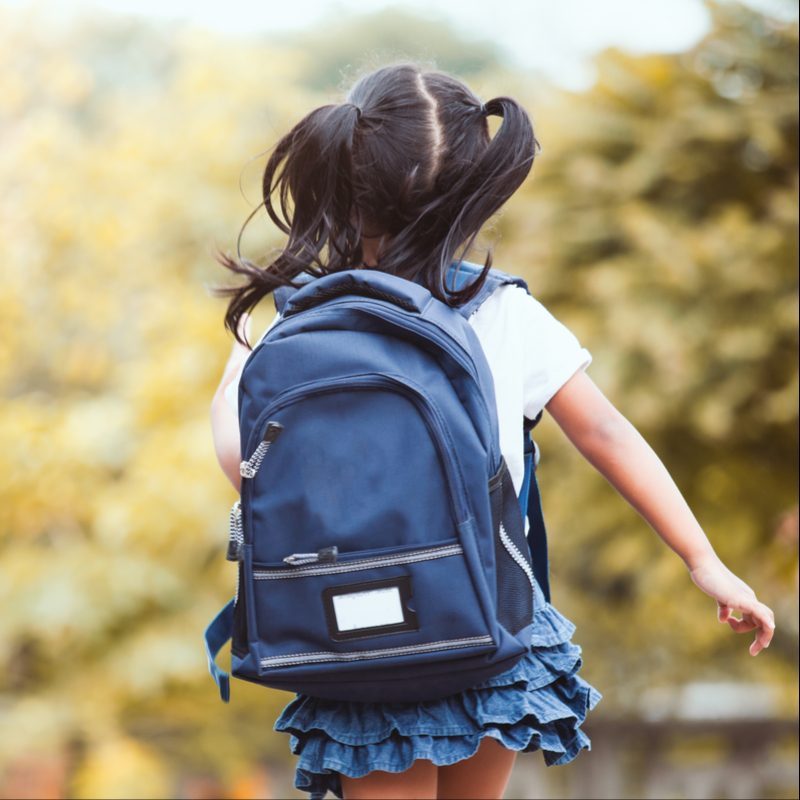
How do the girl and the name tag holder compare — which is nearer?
the name tag holder

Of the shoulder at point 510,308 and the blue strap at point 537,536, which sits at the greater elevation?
the shoulder at point 510,308

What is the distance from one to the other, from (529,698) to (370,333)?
1.45 ft

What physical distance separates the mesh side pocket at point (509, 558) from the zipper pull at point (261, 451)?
0.23m

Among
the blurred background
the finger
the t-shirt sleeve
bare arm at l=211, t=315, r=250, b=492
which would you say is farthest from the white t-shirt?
the blurred background

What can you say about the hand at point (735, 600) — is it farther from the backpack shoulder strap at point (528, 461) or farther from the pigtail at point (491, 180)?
the pigtail at point (491, 180)

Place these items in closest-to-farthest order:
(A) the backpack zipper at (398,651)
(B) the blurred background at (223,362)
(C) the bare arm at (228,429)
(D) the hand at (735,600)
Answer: (A) the backpack zipper at (398,651)
(D) the hand at (735,600)
(C) the bare arm at (228,429)
(B) the blurred background at (223,362)

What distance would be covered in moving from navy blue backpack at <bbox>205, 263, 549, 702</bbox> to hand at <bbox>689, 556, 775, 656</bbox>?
24 centimetres

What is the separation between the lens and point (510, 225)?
2.60 m

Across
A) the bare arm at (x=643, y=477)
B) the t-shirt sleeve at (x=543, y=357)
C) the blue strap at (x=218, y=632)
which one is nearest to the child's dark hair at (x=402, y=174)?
the t-shirt sleeve at (x=543, y=357)

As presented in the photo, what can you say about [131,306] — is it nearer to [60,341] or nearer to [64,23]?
[60,341]

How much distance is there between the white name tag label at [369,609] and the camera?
0.77 meters

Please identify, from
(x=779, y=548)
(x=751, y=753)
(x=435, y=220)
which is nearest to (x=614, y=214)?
(x=779, y=548)

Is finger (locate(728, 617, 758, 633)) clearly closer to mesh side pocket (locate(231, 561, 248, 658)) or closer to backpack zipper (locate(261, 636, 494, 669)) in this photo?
backpack zipper (locate(261, 636, 494, 669))

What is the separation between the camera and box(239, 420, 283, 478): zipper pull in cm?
79
